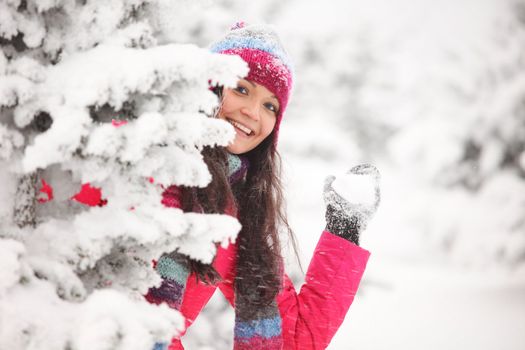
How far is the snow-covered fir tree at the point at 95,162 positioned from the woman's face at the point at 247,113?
1.42 meters

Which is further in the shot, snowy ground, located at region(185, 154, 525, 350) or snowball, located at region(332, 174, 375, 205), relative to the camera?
snowy ground, located at region(185, 154, 525, 350)

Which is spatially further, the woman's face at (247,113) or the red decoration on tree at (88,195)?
the woman's face at (247,113)

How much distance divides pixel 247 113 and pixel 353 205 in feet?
2.57

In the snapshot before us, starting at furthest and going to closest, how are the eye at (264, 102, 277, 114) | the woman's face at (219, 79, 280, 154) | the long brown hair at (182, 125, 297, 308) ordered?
the eye at (264, 102, 277, 114)
the woman's face at (219, 79, 280, 154)
the long brown hair at (182, 125, 297, 308)

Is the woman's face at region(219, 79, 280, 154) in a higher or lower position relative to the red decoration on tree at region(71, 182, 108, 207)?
higher

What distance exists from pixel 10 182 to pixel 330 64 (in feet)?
44.0

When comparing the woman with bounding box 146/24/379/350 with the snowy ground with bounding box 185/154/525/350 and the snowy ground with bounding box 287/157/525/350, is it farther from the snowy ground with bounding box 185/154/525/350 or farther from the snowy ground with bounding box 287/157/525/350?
the snowy ground with bounding box 287/157/525/350

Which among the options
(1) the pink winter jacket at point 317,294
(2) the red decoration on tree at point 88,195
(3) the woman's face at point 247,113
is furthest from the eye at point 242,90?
(2) the red decoration on tree at point 88,195

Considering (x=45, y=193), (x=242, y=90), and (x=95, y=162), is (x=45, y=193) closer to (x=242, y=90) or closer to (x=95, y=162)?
(x=95, y=162)

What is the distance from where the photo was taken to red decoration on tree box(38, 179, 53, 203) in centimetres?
91

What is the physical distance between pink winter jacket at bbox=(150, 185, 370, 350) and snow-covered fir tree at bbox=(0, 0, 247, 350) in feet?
3.98

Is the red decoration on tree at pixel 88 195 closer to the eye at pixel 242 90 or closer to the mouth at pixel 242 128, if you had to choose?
the mouth at pixel 242 128

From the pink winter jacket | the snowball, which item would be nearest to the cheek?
the snowball

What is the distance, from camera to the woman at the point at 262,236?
1.98 metres
